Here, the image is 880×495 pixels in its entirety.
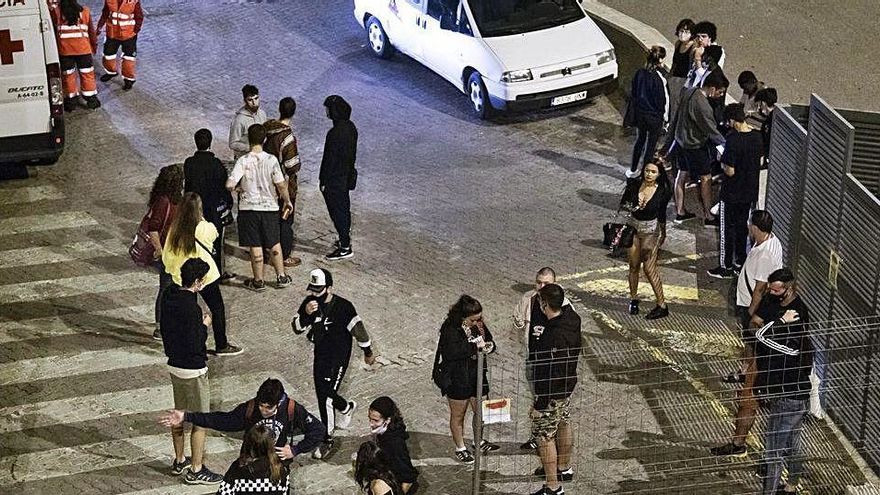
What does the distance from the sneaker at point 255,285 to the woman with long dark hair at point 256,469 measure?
5233 millimetres

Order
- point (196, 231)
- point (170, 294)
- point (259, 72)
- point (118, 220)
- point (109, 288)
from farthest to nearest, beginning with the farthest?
point (259, 72) < point (118, 220) < point (109, 288) < point (196, 231) < point (170, 294)

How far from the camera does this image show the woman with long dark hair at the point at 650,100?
16938mm

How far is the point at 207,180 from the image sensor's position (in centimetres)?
1452

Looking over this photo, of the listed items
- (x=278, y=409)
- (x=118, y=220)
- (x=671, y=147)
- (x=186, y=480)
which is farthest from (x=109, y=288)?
(x=671, y=147)

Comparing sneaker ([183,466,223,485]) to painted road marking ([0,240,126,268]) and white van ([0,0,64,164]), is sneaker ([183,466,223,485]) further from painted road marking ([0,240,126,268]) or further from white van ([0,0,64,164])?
white van ([0,0,64,164])

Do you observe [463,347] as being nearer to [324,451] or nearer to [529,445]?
[529,445]

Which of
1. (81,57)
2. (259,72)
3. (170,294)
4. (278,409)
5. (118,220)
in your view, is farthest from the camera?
(259,72)

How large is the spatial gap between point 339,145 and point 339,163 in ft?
0.63

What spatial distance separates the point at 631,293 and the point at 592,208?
240 cm

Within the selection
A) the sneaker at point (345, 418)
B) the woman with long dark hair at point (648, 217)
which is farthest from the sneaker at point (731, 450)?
the sneaker at point (345, 418)

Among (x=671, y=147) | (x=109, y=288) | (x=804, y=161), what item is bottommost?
(x=109, y=288)

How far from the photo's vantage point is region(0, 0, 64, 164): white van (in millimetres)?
16562

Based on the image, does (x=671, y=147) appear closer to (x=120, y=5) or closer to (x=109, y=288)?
(x=109, y=288)

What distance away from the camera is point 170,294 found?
1175 cm
